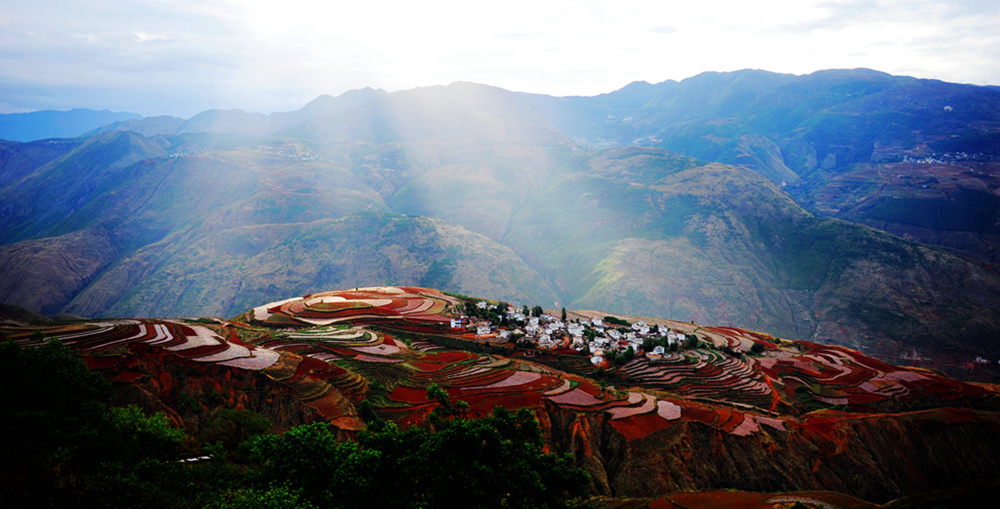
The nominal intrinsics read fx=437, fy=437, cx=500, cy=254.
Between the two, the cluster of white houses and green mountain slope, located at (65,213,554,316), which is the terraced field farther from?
green mountain slope, located at (65,213,554,316)

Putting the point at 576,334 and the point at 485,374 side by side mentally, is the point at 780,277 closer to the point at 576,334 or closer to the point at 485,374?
the point at 576,334

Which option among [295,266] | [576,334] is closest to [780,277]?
[576,334]

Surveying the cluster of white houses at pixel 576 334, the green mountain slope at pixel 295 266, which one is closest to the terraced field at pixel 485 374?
the cluster of white houses at pixel 576 334

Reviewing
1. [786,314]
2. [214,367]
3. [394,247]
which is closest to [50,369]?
[214,367]

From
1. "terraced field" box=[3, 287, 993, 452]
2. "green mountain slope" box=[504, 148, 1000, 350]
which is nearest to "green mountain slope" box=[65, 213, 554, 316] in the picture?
"green mountain slope" box=[504, 148, 1000, 350]

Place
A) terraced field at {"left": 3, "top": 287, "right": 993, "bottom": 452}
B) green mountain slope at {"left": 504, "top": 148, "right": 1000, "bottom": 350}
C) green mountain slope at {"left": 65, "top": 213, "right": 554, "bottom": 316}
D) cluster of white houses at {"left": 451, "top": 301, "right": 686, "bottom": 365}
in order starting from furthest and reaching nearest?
1. green mountain slope at {"left": 65, "top": 213, "right": 554, "bottom": 316}
2. green mountain slope at {"left": 504, "top": 148, "right": 1000, "bottom": 350}
3. cluster of white houses at {"left": 451, "top": 301, "right": 686, "bottom": 365}
4. terraced field at {"left": 3, "top": 287, "right": 993, "bottom": 452}

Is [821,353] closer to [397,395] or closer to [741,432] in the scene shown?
[741,432]

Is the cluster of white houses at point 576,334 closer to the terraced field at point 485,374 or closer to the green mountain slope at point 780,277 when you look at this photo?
the terraced field at point 485,374

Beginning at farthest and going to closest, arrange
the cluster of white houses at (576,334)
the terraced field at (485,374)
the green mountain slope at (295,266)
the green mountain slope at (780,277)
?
the green mountain slope at (295,266) → the green mountain slope at (780,277) → the cluster of white houses at (576,334) → the terraced field at (485,374)
